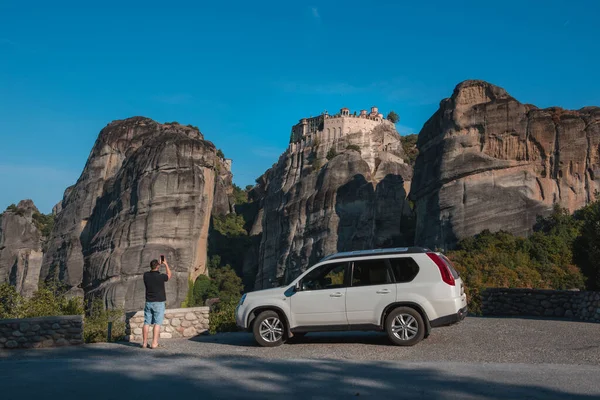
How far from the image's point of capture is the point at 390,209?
60.6m

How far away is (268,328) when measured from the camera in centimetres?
1073

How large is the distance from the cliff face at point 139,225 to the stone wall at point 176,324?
1796 inches

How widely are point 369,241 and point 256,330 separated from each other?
48644mm

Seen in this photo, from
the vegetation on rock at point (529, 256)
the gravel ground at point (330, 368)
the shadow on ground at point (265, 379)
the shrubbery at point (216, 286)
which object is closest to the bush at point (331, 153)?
the shrubbery at point (216, 286)

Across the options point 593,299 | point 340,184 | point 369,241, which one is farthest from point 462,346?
point 340,184

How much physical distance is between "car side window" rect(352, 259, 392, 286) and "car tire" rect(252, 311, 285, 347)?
159cm

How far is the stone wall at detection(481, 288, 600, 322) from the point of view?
14039mm

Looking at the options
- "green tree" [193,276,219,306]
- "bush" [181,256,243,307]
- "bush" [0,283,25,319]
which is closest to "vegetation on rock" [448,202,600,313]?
"bush" [0,283,25,319]

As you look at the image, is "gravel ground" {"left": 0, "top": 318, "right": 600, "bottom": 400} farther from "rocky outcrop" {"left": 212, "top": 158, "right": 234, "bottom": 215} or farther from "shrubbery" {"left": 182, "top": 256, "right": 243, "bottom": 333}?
"rocky outcrop" {"left": 212, "top": 158, "right": 234, "bottom": 215}

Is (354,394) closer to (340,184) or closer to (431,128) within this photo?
(431,128)

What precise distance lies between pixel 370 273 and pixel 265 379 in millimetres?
3504

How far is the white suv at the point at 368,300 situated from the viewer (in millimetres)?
9977

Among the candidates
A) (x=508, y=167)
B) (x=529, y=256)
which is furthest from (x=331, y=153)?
(x=529, y=256)

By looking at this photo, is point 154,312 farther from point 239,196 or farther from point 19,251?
point 239,196
